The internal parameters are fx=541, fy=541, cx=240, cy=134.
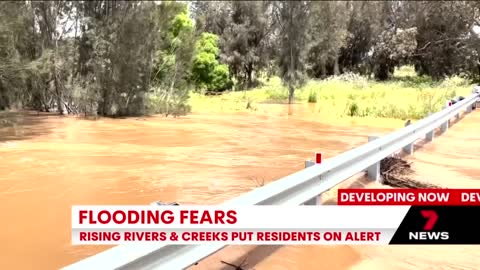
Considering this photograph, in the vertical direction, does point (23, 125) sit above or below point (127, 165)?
above

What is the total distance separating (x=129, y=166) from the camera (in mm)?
9297

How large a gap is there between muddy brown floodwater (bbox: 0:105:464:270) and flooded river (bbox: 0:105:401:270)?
0.5 inches

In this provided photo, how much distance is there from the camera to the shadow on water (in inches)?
522

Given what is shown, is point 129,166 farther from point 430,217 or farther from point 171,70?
point 171,70

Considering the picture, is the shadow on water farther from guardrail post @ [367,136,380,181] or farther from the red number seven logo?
the red number seven logo

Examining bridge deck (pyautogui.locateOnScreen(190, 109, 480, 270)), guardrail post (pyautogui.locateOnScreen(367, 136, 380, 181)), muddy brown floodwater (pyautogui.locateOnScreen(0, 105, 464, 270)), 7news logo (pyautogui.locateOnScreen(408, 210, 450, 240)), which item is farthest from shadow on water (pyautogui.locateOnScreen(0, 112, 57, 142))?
7news logo (pyautogui.locateOnScreen(408, 210, 450, 240))

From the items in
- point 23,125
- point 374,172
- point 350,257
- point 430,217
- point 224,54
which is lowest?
point 350,257

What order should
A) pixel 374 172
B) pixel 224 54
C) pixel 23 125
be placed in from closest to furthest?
pixel 374 172 → pixel 23 125 → pixel 224 54

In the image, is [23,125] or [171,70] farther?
[171,70]

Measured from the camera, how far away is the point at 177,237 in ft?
11.8

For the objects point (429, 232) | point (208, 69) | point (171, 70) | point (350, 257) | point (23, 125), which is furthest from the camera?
point (208, 69)

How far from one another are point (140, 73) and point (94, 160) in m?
10.00

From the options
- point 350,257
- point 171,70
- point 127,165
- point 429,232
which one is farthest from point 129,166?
point 171,70

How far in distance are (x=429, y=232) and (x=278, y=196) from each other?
130 centimetres
